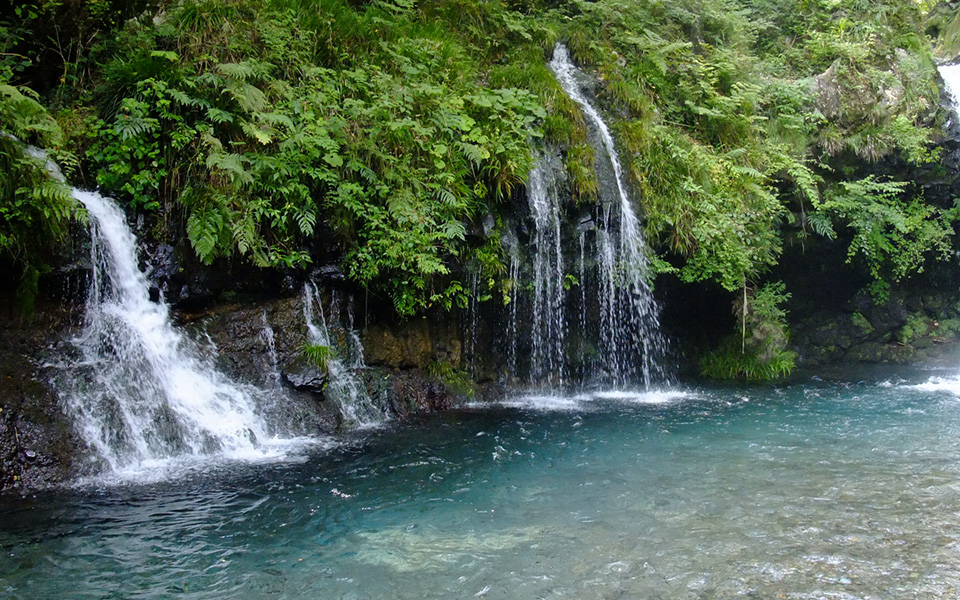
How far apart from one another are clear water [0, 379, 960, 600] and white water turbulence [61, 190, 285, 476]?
729mm

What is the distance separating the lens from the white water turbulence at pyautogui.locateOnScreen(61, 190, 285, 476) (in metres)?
6.67

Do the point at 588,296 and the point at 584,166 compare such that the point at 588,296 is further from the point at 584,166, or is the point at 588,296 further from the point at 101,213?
the point at 101,213

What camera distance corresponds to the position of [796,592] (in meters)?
3.64

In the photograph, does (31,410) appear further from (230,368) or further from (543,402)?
(543,402)

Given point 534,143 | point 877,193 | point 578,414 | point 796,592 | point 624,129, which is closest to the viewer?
point 796,592

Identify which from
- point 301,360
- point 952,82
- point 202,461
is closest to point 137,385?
point 202,461

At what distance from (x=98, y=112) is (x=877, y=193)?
45.5 feet

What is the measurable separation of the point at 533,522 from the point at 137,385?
15.9 ft

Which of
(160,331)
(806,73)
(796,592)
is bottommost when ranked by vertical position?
(796,592)

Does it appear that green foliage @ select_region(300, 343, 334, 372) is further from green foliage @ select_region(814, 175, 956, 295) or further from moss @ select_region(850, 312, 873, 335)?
moss @ select_region(850, 312, 873, 335)

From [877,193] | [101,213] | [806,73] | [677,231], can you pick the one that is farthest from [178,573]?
[806,73]

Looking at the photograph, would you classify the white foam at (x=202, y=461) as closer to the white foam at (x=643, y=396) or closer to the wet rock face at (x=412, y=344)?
the wet rock face at (x=412, y=344)

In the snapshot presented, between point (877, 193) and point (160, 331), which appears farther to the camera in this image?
point (877, 193)

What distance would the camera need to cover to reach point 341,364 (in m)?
8.88
